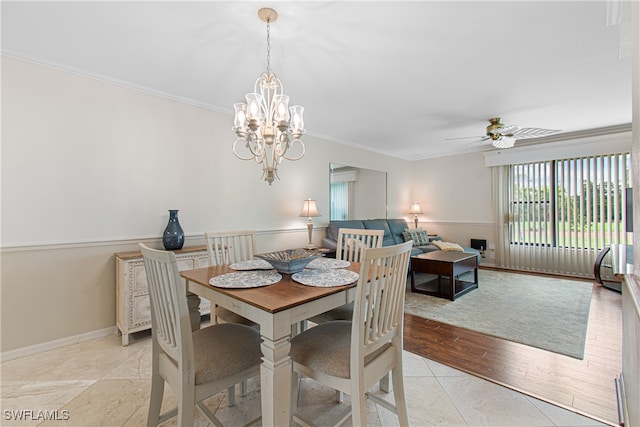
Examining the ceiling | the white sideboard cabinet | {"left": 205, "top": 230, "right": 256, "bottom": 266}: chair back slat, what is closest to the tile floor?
the white sideboard cabinet

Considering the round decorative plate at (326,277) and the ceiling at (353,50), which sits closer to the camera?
the round decorative plate at (326,277)

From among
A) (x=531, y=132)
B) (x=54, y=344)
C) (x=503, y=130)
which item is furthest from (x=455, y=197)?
(x=54, y=344)

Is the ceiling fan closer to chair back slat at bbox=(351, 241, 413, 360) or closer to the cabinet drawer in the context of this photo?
chair back slat at bbox=(351, 241, 413, 360)

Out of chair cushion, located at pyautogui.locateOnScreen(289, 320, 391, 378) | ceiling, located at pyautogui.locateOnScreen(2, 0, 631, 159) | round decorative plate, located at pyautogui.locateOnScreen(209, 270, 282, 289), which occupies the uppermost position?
ceiling, located at pyautogui.locateOnScreen(2, 0, 631, 159)

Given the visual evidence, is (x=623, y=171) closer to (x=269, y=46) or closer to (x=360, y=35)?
(x=360, y=35)

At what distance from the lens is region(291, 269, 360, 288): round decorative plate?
4.65ft

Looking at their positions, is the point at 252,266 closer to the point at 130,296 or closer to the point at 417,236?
the point at 130,296

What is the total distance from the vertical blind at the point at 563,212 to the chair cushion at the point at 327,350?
5.17m

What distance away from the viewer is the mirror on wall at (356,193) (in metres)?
4.76

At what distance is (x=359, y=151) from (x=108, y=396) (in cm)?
477

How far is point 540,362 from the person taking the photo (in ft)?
6.81

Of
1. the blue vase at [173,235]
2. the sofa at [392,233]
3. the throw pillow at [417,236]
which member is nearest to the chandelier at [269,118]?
the blue vase at [173,235]

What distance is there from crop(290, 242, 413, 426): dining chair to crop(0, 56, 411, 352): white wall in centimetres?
221

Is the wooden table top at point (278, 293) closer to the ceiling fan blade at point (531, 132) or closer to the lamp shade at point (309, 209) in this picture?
the lamp shade at point (309, 209)
